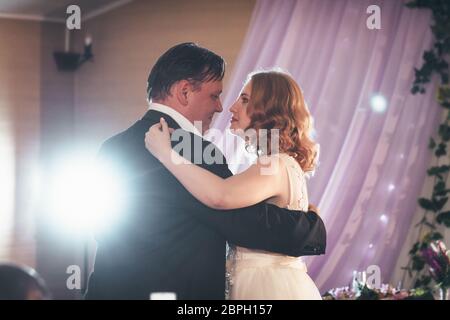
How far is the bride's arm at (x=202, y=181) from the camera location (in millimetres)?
2053

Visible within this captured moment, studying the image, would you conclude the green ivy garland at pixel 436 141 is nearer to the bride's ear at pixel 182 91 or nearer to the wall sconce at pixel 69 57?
the bride's ear at pixel 182 91

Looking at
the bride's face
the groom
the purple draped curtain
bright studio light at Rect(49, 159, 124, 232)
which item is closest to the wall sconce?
bright studio light at Rect(49, 159, 124, 232)

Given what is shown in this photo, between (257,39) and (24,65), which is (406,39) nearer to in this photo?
(257,39)

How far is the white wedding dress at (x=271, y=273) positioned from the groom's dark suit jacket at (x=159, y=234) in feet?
0.50

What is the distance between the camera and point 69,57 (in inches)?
205

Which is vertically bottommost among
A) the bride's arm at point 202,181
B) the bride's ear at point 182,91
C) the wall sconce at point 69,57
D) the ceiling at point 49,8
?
the bride's arm at point 202,181

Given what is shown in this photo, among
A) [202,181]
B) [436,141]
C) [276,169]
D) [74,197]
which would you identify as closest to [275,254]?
[276,169]

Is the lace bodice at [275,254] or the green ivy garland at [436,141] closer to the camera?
the lace bodice at [275,254]

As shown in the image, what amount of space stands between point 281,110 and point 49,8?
3.04 metres

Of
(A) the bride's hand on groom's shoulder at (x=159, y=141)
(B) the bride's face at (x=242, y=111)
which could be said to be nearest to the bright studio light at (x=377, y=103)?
(B) the bride's face at (x=242, y=111)

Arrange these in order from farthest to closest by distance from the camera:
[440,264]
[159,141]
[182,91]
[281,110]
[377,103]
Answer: [377,103] → [440,264] → [281,110] → [182,91] → [159,141]

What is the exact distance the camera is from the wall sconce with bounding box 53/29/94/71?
202 inches

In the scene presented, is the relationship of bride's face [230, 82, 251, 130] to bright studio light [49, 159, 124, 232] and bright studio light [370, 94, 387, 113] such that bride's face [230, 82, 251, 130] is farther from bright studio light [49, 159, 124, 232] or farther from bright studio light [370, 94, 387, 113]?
bright studio light [49, 159, 124, 232]

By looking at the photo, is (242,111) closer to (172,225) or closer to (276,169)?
(276,169)
